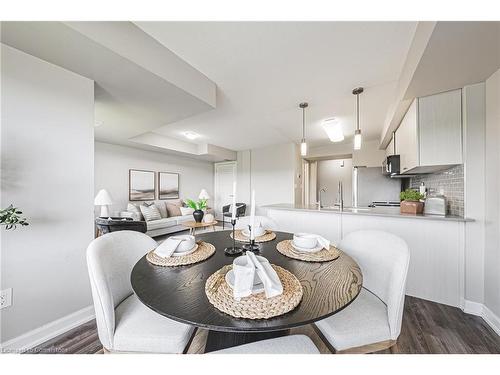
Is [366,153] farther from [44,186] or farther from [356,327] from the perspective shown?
[44,186]

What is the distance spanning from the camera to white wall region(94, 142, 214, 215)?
3.98 meters

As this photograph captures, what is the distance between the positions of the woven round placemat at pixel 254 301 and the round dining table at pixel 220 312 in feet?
0.05

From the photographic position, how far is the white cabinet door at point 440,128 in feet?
5.65

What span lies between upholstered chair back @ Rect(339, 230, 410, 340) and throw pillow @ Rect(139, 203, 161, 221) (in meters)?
4.10

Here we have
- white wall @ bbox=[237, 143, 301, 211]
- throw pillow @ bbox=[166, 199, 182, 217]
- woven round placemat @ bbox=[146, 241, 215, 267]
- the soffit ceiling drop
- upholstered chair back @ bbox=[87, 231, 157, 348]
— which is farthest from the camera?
white wall @ bbox=[237, 143, 301, 211]

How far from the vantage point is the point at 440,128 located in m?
1.80

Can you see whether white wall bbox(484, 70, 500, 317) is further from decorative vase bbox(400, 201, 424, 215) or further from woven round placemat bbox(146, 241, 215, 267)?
woven round placemat bbox(146, 241, 215, 267)

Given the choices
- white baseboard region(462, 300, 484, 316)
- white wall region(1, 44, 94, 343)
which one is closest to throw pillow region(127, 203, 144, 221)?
white wall region(1, 44, 94, 343)

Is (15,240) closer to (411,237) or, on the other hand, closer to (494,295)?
(411,237)

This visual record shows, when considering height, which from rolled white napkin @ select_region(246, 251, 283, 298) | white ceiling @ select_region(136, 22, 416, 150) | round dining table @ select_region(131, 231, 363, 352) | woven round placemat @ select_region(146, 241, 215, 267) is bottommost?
Answer: round dining table @ select_region(131, 231, 363, 352)

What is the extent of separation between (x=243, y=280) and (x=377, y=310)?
831 mm

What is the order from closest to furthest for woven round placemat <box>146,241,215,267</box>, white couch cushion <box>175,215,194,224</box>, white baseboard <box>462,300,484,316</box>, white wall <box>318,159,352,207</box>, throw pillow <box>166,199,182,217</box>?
woven round placemat <box>146,241,215,267</box>, white baseboard <box>462,300,484,316</box>, white couch cushion <box>175,215,194,224</box>, throw pillow <box>166,199,182,217</box>, white wall <box>318,159,352,207</box>
